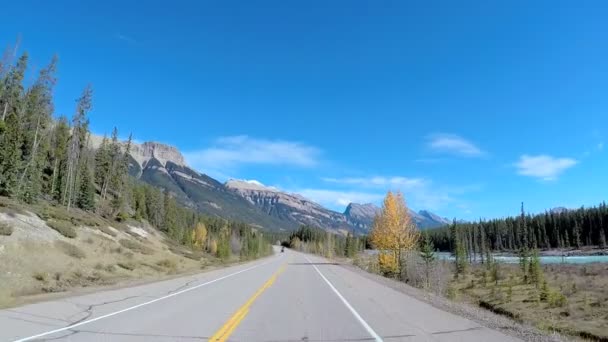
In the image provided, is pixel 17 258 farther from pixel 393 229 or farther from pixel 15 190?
pixel 393 229

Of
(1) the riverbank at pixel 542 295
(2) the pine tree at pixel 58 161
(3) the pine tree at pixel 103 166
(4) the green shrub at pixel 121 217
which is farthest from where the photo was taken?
(3) the pine tree at pixel 103 166

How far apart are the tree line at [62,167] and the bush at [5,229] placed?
21.5m

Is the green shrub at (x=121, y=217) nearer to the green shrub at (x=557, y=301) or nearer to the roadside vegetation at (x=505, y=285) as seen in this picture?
the roadside vegetation at (x=505, y=285)

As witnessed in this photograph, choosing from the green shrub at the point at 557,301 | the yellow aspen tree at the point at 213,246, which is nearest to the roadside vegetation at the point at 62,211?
the yellow aspen tree at the point at 213,246

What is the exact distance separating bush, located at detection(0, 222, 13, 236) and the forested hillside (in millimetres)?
121957

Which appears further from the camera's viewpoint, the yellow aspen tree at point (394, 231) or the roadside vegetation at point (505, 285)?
the yellow aspen tree at point (394, 231)

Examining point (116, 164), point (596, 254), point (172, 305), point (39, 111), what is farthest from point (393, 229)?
point (596, 254)

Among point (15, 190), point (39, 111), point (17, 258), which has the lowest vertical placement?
point (17, 258)

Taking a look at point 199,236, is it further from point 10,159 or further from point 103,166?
point 10,159

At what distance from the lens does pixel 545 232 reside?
6088 inches

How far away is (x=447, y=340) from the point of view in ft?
28.9

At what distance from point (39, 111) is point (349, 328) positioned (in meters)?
62.1

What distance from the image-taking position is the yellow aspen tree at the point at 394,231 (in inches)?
1929

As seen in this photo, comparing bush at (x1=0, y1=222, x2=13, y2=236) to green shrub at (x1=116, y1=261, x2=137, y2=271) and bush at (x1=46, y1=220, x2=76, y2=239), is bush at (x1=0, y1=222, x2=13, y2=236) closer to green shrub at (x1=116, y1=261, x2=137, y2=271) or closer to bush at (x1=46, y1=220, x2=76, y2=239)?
bush at (x1=46, y1=220, x2=76, y2=239)
